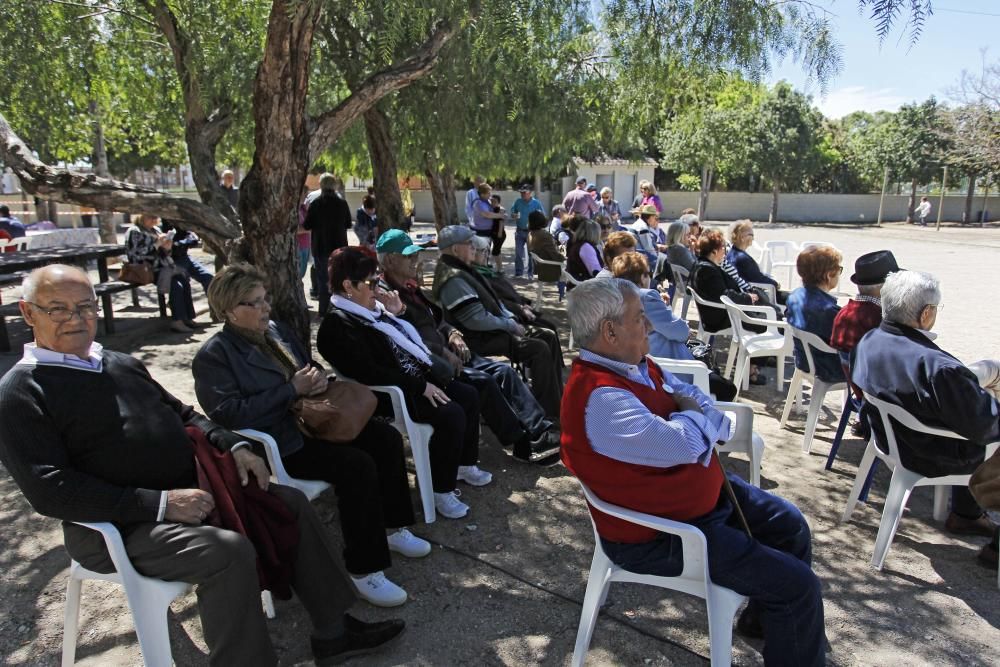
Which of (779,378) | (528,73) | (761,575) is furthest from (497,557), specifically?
(528,73)

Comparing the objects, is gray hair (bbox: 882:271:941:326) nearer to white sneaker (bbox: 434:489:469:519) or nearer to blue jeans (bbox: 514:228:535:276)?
white sneaker (bbox: 434:489:469:519)

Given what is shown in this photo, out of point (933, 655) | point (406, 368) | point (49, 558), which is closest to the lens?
point (933, 655)

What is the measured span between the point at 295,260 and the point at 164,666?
11.2 ft

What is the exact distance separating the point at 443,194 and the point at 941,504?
10100 mm

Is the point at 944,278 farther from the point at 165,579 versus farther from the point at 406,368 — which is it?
the point at 165,579

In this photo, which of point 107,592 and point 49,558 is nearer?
point 107,592

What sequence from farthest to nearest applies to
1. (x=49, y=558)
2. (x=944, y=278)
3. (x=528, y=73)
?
1. (x=944, y=278)
2. (x=528, y=73)
3. (x=49, y=558)

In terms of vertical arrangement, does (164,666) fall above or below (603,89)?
below

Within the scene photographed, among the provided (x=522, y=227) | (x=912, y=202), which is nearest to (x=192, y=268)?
(x=522, y=227)

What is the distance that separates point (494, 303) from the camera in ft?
17.1

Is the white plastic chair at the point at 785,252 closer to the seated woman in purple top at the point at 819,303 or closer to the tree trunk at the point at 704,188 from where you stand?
the seated woman in purple top at the point at 819,303

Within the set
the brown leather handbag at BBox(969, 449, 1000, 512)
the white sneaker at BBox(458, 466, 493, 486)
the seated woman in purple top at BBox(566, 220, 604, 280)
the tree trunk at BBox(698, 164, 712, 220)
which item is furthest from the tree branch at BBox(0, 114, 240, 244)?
the tree trunk at BBox(698, 164, 712, 220)

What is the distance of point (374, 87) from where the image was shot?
5.32m

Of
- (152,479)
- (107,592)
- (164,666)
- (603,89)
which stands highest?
(603,89)
